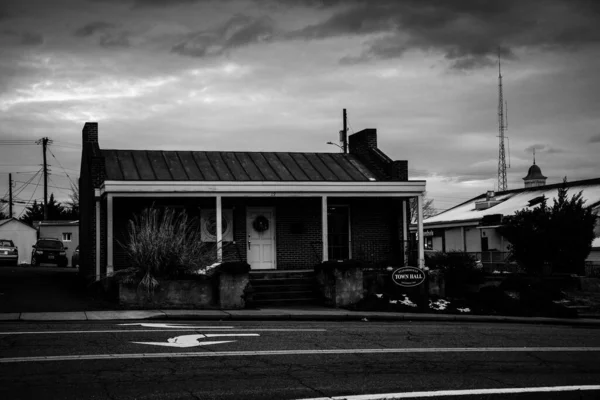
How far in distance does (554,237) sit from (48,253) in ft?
95.6

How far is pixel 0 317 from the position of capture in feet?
47.4

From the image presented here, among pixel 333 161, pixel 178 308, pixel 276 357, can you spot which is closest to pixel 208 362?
pixel 276 357

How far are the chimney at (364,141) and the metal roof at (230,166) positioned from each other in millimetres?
615

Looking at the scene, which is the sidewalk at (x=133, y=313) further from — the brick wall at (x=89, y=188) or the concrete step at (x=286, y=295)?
Answer: the brick wall at (x=89, y=188)

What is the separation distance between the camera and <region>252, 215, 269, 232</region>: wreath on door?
2364cm

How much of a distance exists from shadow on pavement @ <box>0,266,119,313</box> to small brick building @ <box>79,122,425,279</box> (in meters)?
1.15

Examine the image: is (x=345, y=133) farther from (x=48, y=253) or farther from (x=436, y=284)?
(x=436, y=284)

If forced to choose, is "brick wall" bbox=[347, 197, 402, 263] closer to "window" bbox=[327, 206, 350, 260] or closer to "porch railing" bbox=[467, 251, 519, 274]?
"window" bbox=[327, 206, 350, 260]

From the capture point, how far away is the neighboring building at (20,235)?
54.1 m

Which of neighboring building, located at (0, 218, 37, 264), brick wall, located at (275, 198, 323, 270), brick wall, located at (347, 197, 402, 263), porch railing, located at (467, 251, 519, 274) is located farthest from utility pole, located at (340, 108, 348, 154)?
neighboring building, located at (0, 218, 37, 264)

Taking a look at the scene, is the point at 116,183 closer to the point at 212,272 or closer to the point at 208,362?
the point at 212,272

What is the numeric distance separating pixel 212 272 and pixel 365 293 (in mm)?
4694

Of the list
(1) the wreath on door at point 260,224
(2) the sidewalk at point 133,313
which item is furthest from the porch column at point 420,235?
(1) the wreath on door at point 260,224

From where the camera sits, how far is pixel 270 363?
8797 mm
